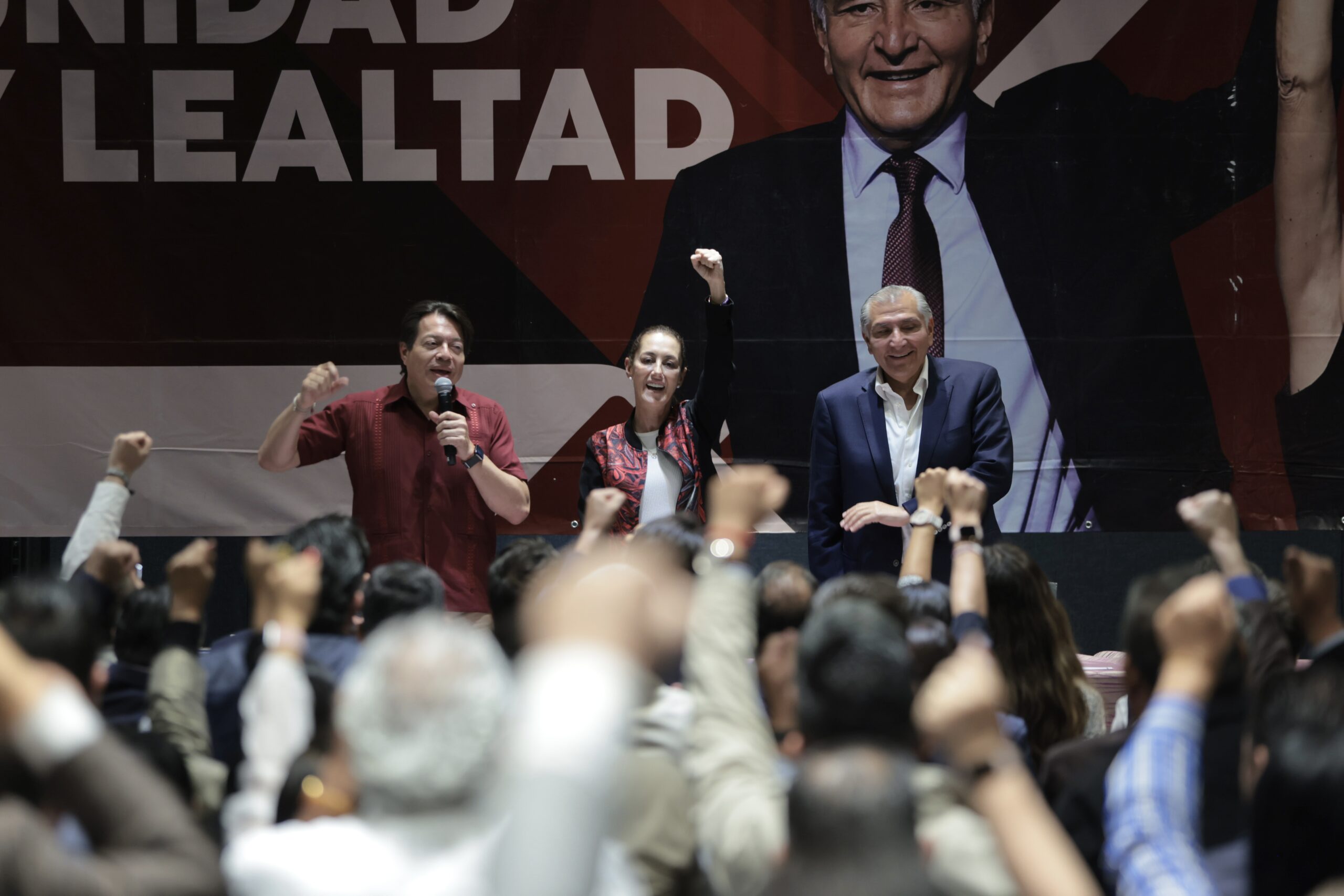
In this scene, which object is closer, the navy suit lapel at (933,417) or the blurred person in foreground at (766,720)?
the blurred person in foreground at (766,720)

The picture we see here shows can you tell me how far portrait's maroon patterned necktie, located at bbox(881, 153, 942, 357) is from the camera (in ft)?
13.9

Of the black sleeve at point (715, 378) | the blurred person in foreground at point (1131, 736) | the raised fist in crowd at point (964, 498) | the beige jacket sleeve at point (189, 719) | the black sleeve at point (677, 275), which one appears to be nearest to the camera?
the blurred person in foreground at point (1131, 736)

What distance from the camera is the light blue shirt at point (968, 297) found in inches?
165

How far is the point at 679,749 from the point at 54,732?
2.42 feet

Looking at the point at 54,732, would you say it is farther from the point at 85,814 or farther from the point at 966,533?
the point at 966,533

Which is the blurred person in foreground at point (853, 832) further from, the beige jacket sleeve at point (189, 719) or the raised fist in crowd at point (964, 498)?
the raised fist in crowd at point (964, 498)

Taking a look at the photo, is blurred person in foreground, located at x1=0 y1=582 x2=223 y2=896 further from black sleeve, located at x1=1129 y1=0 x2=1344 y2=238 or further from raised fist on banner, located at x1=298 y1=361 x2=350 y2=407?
black sleeve, located at x1=1129 y1=0 x2=1344 y2=238

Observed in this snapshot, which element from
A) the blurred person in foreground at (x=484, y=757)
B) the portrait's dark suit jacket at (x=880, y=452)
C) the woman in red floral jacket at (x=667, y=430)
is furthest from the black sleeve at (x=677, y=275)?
the blurred person in foreground at (x=484, y=757)

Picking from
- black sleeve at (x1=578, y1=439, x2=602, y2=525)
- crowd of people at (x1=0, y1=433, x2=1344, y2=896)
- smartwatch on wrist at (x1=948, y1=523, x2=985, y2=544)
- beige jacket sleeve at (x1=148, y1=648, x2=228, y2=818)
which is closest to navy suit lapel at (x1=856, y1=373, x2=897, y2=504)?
black sleeve at (x1=578, y1=439, x2=602, y2=525)

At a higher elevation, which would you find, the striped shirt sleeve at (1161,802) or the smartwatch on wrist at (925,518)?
the smartwatch on wrist at (925,518)

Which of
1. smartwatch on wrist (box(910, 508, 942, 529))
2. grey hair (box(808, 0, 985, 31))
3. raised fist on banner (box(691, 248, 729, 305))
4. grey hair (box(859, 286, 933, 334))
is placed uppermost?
grey hair (box(808, 0, 985, 31))

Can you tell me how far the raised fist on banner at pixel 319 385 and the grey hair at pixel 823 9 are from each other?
2.13 meters

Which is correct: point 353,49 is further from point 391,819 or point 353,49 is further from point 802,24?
point 391,819

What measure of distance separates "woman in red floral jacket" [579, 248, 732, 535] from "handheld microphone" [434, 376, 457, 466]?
454 mm
